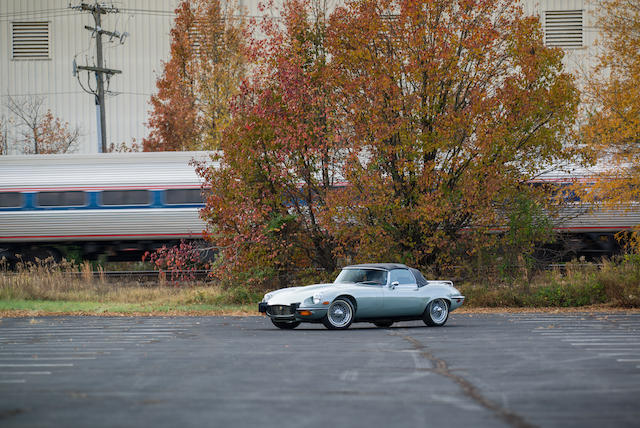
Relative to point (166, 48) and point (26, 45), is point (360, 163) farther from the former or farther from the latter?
point (26, 45)

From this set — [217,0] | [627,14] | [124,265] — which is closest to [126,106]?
[217,0]

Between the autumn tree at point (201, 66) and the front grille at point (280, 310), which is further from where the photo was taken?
the autumn tree at point (201, 66)

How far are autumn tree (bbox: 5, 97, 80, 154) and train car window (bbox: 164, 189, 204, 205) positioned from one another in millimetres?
15830

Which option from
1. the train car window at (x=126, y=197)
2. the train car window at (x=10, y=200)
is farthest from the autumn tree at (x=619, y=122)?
the train car window at (x=10, y=200)

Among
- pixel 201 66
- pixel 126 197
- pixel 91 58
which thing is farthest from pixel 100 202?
pixel 91 58

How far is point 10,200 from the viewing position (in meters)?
28.4

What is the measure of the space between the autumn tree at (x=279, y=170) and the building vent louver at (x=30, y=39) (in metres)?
23.4

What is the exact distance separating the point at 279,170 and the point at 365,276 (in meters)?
6.88

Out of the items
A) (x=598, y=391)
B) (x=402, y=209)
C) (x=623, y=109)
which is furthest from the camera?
(x=623, y=109)

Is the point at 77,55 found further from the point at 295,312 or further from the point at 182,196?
the point at 295,312

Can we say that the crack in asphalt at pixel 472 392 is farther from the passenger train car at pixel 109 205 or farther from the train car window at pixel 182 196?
the passenger train car at pixel 109 205

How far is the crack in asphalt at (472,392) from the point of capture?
6.62 meters

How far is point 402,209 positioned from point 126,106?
24.6 meters

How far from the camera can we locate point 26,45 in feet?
140
